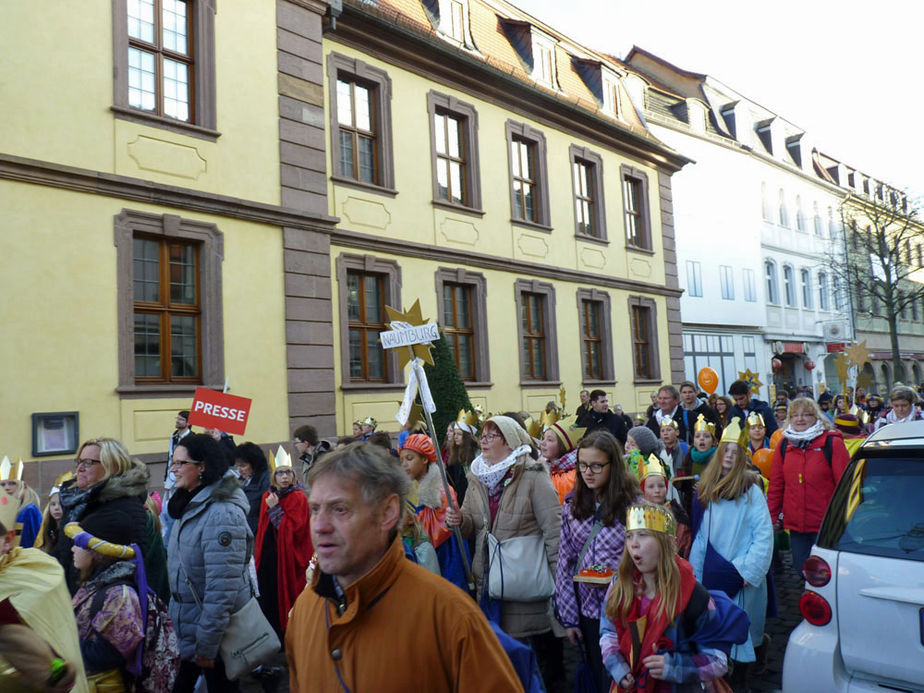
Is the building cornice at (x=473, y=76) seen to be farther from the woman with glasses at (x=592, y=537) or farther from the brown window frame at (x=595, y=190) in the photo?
the woman with glasses at (x=592, y=537)

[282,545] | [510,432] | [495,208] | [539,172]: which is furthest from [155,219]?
[539,172]

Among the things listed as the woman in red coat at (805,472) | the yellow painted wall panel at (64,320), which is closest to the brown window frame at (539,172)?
the yellow painted wall panel at (64,320)

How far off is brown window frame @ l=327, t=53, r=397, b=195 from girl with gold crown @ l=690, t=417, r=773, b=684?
35.9 feet

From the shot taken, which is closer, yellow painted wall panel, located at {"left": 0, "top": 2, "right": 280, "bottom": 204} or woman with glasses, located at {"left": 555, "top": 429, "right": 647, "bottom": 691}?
woman with glasses, located at {"left": 555, "top": 429, "right": 647, "bottom": 691}

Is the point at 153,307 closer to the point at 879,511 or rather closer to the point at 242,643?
the point at 242,643

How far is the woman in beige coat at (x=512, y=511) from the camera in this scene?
188 inches

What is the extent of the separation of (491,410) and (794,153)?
2997 cm

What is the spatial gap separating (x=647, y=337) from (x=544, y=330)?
5026mm

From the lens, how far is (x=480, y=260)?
17.6 metres

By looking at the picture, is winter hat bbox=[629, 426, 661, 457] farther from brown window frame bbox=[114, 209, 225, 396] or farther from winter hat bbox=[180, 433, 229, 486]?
brown window frame bbox=[114, 209, 225, 396]

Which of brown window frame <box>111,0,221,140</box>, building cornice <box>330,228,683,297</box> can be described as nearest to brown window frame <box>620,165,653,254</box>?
building cornice <box>330,228,683,297</box>

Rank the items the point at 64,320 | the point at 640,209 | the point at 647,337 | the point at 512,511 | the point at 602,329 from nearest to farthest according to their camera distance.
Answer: the point at 512,511
the point at 64,320
the point at 602,329
the point at 647,337
the point at 640,209

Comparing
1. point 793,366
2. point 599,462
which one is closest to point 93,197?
point 599,462

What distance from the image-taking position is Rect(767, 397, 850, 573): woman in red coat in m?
6.22
